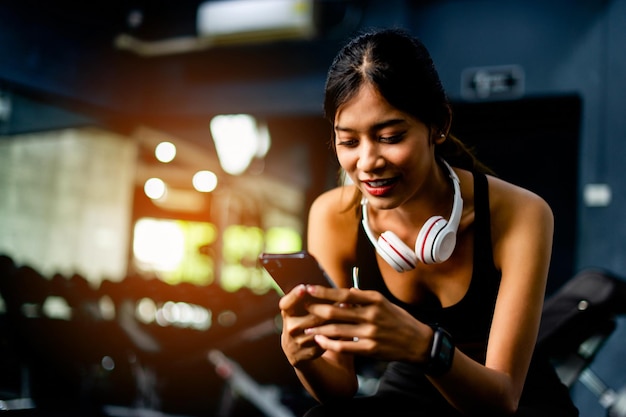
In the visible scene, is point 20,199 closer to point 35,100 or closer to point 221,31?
point 35,100

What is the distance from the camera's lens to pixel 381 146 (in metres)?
1.26

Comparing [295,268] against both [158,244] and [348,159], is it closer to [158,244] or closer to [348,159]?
[348,159]

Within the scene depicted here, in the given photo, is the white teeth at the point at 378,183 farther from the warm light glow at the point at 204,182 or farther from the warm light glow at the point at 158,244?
the warm light glow at the point at 204,182

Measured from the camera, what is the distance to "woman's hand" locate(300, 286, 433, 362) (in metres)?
1.03

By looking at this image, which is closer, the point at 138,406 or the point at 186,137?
the point at 138,406

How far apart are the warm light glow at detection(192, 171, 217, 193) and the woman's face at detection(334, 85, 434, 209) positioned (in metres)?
5.95

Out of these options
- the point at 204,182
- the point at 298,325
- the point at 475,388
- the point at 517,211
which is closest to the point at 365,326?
the point at 298,325

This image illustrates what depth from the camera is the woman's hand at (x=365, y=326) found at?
3.39ft

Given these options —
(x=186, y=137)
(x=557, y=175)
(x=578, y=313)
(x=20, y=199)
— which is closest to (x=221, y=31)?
(x=186, y=137)

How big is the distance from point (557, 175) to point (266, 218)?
3.14m

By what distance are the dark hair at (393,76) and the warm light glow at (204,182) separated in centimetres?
588

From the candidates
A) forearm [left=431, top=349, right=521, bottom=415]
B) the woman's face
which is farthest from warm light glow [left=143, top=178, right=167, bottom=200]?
forearm [left=431, top=349, right=521, bottom=415]

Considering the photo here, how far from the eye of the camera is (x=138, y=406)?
4.29 meters

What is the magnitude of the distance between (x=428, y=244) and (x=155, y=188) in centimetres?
608
